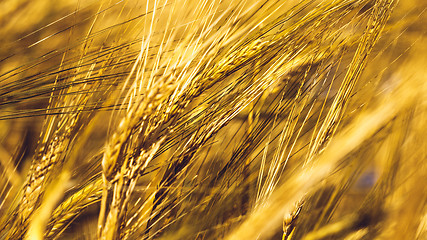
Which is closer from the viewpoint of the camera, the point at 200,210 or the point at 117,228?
the point at 117,228

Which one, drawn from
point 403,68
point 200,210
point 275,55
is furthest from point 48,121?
point 403,68

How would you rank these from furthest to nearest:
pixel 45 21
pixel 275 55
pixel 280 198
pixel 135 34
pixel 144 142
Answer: pixel 45 21, pixel 135 34, pixel 275 55, pixel 144 142, pixel 280 198

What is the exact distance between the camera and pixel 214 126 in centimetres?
54

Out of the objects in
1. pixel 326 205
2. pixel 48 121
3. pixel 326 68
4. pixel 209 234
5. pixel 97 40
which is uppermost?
pixel 97 40

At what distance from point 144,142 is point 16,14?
0.62m

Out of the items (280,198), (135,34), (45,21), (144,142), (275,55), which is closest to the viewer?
(280,198)

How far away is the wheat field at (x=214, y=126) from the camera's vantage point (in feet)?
1.49

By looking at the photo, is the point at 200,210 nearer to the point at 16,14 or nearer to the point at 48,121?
the point at 48,121

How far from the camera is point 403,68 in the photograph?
33.2 inches

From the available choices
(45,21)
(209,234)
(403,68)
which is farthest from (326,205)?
(45,21)

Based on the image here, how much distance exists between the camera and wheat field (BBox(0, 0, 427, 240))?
45 cm

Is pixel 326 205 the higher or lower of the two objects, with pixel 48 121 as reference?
lower

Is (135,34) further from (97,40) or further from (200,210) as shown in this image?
(200,210)

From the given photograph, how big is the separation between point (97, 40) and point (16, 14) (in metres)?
0.21
